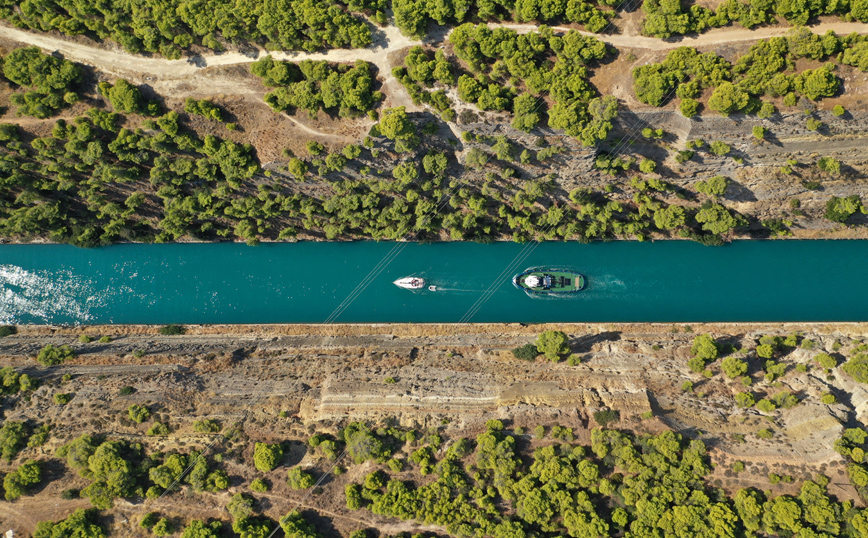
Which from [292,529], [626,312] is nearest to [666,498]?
[626,312]

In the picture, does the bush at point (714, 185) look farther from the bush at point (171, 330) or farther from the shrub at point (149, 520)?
the shrub at point (149, 520)

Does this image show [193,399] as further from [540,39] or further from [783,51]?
[783,51]

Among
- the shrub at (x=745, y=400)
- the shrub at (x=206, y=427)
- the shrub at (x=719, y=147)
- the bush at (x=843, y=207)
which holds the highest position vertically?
the shrub at (x=719, y=147)

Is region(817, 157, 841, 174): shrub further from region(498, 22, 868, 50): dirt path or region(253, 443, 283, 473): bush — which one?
region(253, 443, 283, 473): bush

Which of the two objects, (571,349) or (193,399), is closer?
(193,399)

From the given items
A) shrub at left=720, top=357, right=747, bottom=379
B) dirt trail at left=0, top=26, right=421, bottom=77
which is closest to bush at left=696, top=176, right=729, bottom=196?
shrub at left=720, top=357, right=747, bottom=379

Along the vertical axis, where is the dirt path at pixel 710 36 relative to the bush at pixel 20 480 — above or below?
above

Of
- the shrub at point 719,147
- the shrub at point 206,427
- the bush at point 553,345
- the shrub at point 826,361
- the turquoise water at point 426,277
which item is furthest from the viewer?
the turquoise water at point 426,277

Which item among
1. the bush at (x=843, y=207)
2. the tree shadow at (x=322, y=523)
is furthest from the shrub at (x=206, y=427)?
the bush at (x=843, y=207)
